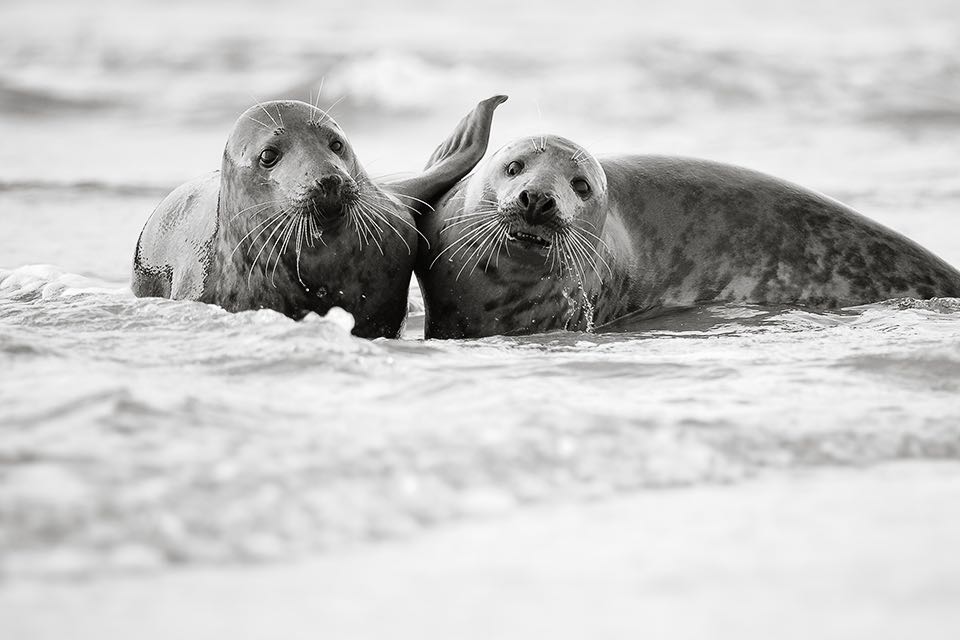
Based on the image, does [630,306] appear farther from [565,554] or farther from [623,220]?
[565,554]

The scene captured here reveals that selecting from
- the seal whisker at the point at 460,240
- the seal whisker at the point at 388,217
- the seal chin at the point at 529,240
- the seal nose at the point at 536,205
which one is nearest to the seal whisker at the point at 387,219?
the seal whisker at the point at 388,217

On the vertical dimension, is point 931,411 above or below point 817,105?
below

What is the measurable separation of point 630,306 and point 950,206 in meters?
5.16

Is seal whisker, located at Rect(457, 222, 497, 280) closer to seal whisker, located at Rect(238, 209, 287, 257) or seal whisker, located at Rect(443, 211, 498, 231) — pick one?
seal whisker, located at Rect(443, 211, 498, 231)

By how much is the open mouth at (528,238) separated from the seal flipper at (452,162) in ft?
2.33

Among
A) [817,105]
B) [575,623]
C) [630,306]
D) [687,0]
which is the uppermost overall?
[687,0]

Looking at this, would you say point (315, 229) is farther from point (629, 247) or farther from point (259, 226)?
point (629, 247)

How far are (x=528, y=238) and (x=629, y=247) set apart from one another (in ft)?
3.07

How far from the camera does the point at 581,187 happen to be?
19.8 feet

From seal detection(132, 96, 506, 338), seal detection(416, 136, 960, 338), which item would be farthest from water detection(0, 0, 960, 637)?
seal detection(132, 96, 506, 338)

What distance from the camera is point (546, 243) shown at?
576 cm

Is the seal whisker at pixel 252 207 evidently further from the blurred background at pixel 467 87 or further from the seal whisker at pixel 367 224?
the blurred background at pixel 467 87

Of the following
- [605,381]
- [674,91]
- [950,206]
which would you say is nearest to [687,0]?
[674,91]

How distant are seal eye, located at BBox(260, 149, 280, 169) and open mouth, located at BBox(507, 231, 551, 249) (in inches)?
38.8
